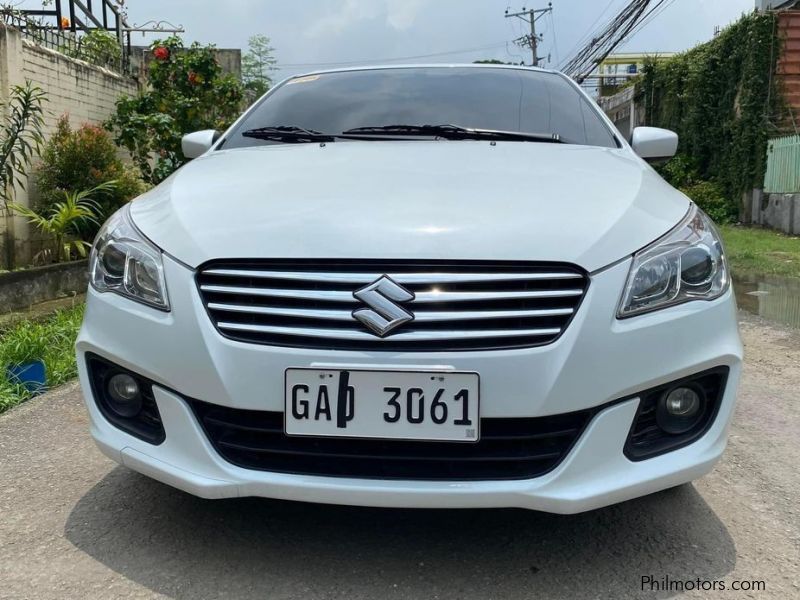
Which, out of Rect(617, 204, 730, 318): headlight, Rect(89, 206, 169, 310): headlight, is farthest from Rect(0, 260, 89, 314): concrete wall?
Rect(617, 204, 730, 318): headlight

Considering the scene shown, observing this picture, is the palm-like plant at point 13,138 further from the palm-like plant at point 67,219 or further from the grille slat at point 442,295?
the grille slat at point 442,295

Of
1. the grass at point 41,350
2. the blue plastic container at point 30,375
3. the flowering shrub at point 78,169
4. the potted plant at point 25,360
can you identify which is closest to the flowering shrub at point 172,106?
the flowering shrub at point 78,169

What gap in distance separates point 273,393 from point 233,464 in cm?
23

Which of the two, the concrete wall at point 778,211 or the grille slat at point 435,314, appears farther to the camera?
the concrete wall at point 778,211

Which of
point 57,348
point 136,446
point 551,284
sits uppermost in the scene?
point 551,284

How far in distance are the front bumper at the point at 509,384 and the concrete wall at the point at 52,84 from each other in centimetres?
541

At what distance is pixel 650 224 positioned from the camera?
1903 millimetres

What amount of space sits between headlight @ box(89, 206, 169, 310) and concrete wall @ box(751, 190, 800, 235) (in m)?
11.3

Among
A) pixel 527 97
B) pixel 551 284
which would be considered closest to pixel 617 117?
pixel 527 97

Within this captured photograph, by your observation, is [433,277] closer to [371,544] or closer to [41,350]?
[371,544]

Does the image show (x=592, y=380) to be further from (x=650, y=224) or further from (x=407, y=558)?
(x=407, y=558)

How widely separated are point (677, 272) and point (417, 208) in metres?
0.67

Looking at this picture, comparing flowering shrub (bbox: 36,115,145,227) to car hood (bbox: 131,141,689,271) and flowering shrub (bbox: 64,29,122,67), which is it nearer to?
flowering shrub (bbox: 64,29,122,67)

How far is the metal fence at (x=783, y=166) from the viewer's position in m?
11.6
